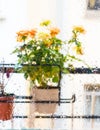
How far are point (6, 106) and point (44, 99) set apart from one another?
0.22 meters

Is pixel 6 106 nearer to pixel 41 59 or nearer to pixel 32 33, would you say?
pixel 41 59

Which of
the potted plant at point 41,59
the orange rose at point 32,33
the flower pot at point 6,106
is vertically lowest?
the flower pot at point 6,106

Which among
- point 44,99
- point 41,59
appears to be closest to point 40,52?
point 41,59

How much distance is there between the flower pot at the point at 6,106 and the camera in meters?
2.02

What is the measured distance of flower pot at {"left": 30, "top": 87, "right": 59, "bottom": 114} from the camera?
201cm

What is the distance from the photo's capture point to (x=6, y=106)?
80.0 inches

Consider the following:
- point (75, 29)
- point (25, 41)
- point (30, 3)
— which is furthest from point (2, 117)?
point (30, 3)

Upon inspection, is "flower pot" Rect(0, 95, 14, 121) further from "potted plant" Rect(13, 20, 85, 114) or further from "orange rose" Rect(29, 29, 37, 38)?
"orange rose" Rect(29, 29, 37, 38)

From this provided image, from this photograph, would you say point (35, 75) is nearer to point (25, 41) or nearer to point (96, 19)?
point (25, 41)

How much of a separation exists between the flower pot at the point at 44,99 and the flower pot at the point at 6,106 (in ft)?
0.42

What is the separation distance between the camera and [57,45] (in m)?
2.12

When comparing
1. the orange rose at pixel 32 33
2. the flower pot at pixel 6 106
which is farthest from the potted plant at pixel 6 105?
the orange rose at pixel 32 33

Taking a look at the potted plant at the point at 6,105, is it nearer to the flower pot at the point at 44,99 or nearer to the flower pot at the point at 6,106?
the flower pot at the point at 6,106

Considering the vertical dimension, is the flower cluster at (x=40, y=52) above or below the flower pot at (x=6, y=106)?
above
